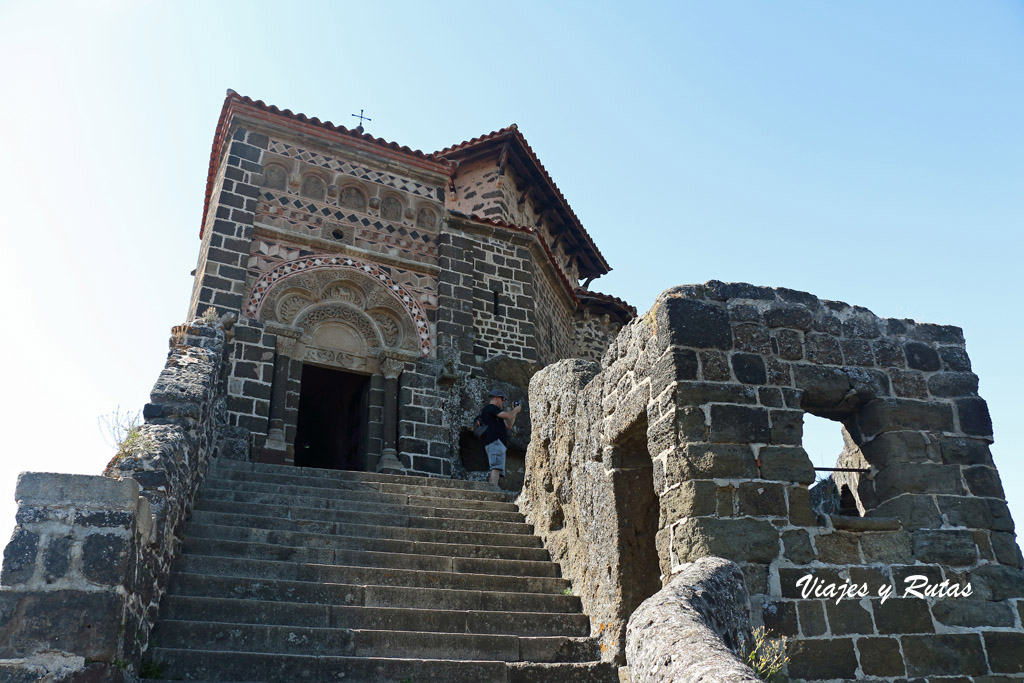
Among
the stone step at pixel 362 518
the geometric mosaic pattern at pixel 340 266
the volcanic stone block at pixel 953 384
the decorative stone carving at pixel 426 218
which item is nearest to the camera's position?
the volcanic stone block at pixel 953 384

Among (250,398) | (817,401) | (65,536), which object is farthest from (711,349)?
(250,398)

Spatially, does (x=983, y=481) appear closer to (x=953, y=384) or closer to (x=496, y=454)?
(x=953, y=384)

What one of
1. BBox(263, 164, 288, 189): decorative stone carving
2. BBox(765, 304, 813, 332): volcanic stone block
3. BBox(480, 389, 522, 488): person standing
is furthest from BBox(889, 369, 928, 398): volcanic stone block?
BBox(263, 164, 288, 189): decorative stone carving

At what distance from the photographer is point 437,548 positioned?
6.35 meters

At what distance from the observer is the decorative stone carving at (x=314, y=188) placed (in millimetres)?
11992

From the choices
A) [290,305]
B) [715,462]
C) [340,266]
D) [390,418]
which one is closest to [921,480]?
[715,462]

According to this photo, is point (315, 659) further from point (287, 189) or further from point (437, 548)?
point (287, 189)

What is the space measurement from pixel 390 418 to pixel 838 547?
7551 mm

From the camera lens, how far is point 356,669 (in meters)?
4.51

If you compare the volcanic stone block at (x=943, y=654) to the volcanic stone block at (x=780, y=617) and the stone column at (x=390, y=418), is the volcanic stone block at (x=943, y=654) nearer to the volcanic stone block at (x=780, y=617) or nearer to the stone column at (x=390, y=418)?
the volcanic stone block at (x=780, y=617)

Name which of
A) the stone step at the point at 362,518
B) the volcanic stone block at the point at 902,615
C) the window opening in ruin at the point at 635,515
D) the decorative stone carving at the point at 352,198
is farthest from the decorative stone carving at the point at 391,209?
the volcanic stone block at the point at 902,615

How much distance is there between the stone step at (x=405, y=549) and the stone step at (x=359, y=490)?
108 cm

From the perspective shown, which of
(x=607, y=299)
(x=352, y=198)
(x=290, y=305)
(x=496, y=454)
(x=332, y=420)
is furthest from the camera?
(x=607, y=299)

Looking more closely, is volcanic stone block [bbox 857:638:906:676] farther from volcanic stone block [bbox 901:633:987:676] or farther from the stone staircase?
the stone staircase
